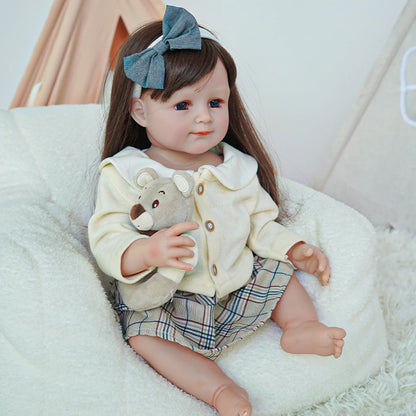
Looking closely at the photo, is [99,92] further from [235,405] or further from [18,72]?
[235,405]

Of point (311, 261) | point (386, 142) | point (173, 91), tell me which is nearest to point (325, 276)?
point (311, 261)

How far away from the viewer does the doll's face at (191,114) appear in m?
1.09

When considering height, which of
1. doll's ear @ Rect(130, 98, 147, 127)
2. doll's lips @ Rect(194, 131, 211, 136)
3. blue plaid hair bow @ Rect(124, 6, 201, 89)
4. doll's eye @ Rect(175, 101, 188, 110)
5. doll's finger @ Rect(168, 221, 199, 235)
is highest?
blue plaid hair bow @ Rect(124, 6, 201, 89)

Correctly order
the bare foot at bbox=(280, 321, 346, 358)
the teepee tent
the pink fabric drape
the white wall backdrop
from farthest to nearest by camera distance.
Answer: the white wall backdrop
the teepee tent
the pink fabric drape
the bare foot at bbox=(280, 321, 346, 358)

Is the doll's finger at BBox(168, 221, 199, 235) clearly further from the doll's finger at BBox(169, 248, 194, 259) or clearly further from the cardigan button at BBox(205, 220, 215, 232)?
the cardigan button at BBox(205, 220, 215, 232)

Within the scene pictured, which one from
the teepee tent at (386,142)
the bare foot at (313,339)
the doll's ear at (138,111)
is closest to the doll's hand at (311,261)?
the bare foot at (313,339)

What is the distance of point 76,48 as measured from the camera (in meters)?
1.78

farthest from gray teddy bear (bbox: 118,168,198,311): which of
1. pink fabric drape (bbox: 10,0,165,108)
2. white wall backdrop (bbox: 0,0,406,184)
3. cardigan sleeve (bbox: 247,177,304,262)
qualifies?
white wall backdrop (bbox: 0,0,406,184)

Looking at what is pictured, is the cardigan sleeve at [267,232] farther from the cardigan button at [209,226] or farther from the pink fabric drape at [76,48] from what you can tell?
the pink fabric drape at [76,48]

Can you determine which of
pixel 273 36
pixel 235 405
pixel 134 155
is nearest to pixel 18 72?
pixel 273 36

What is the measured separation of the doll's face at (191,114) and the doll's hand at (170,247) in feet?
0.74

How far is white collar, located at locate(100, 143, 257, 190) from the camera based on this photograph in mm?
Result: 1121

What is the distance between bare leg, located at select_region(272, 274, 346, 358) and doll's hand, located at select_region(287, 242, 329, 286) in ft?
0.13

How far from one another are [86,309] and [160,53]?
500 mm
